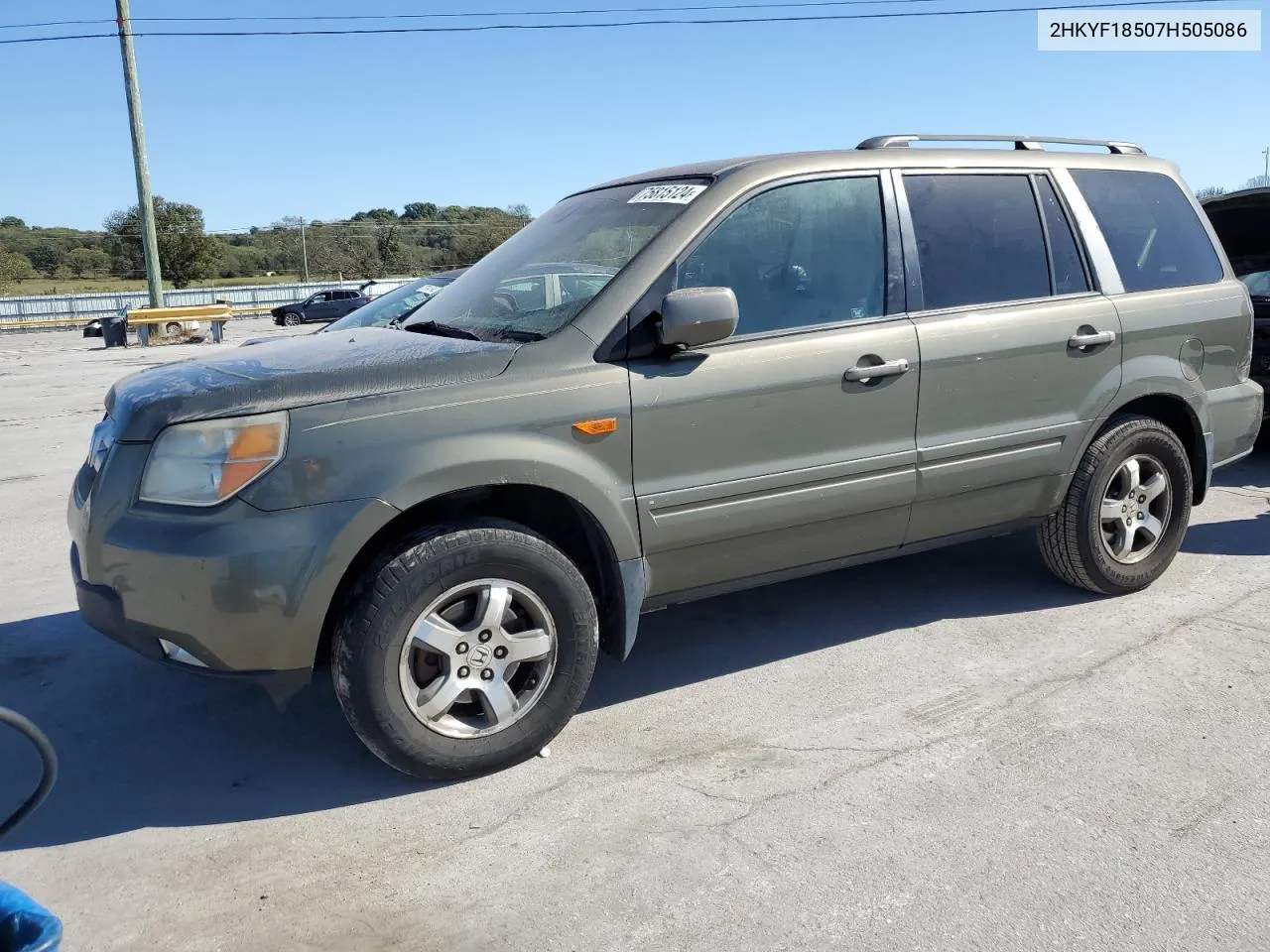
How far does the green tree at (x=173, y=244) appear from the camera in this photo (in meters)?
61.0

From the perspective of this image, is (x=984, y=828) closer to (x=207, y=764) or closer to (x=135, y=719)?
(x=207, y=764)

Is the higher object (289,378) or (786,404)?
(289,378)

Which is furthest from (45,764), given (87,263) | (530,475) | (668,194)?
(87,263)

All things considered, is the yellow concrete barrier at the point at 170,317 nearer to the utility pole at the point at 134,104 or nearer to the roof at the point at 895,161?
the utility pole at the point at 134,104

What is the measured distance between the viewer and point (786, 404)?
361cm

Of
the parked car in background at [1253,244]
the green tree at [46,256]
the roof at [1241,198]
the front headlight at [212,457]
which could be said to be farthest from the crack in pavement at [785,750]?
the green tree at [46,256]

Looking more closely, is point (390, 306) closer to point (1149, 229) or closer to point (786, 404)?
point (786, 404)

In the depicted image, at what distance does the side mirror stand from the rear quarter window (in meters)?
2.16

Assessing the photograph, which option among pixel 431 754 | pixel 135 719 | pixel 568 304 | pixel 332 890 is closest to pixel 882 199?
pixel 568 304

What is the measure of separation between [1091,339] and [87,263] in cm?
7855

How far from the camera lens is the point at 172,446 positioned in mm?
2996

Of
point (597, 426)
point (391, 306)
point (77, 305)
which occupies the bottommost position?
point (597, 426)

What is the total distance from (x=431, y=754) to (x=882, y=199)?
8.47 feet

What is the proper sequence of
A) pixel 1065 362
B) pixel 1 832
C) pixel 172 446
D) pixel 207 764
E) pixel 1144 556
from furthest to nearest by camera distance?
pixel 1144 556 < pixel 1065 362 < pixel 207 764 < pixel 172 446 < pixel 1 832
